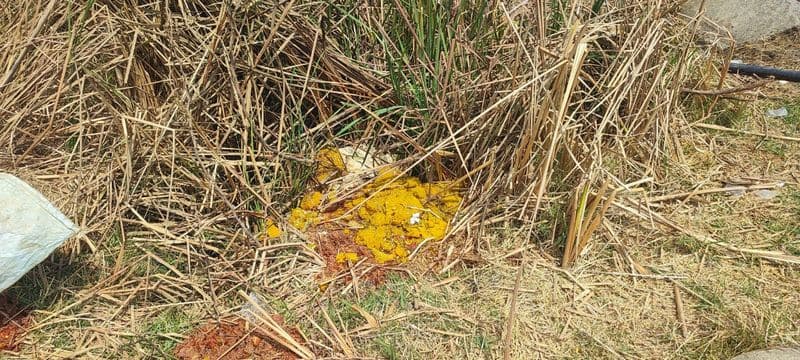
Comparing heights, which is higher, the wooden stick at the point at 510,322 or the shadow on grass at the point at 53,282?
the shadow on grass at the point at 53,282

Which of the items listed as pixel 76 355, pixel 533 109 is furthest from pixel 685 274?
pixel 76 355

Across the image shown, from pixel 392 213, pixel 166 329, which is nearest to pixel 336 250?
pixel 392 213

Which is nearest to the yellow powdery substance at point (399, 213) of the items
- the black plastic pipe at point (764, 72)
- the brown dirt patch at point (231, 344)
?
the brown dirt patch at point (231, 344)

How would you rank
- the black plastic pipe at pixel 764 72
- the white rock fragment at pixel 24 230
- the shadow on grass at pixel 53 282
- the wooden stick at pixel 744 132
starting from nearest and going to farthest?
1. the white rock fragment at pixel 24 230
2. the shadow on grass at pixel 53 282
3. the wooden stick at pixel 744 132
4. the black plastic pipe at pixel 764 72

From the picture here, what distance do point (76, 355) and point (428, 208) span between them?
4.18ft

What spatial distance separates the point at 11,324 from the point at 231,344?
2.40 ft

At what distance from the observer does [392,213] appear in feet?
8.24

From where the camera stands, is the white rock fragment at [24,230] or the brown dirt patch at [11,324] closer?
the white rock fragment at [24,230]

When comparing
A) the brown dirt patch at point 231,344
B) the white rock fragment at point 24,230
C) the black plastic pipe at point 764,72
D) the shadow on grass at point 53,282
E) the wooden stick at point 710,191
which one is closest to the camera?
the white rock fragment at point 24,230

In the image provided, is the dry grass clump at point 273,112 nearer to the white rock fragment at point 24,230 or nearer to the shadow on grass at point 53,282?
the shadow on grass at point 53,282

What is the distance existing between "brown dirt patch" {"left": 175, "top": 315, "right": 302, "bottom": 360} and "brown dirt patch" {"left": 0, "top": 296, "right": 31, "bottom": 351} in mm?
516

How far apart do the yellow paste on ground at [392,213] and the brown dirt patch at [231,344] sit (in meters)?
0.40

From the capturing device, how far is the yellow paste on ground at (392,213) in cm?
246

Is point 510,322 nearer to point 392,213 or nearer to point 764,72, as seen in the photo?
point 392,213
